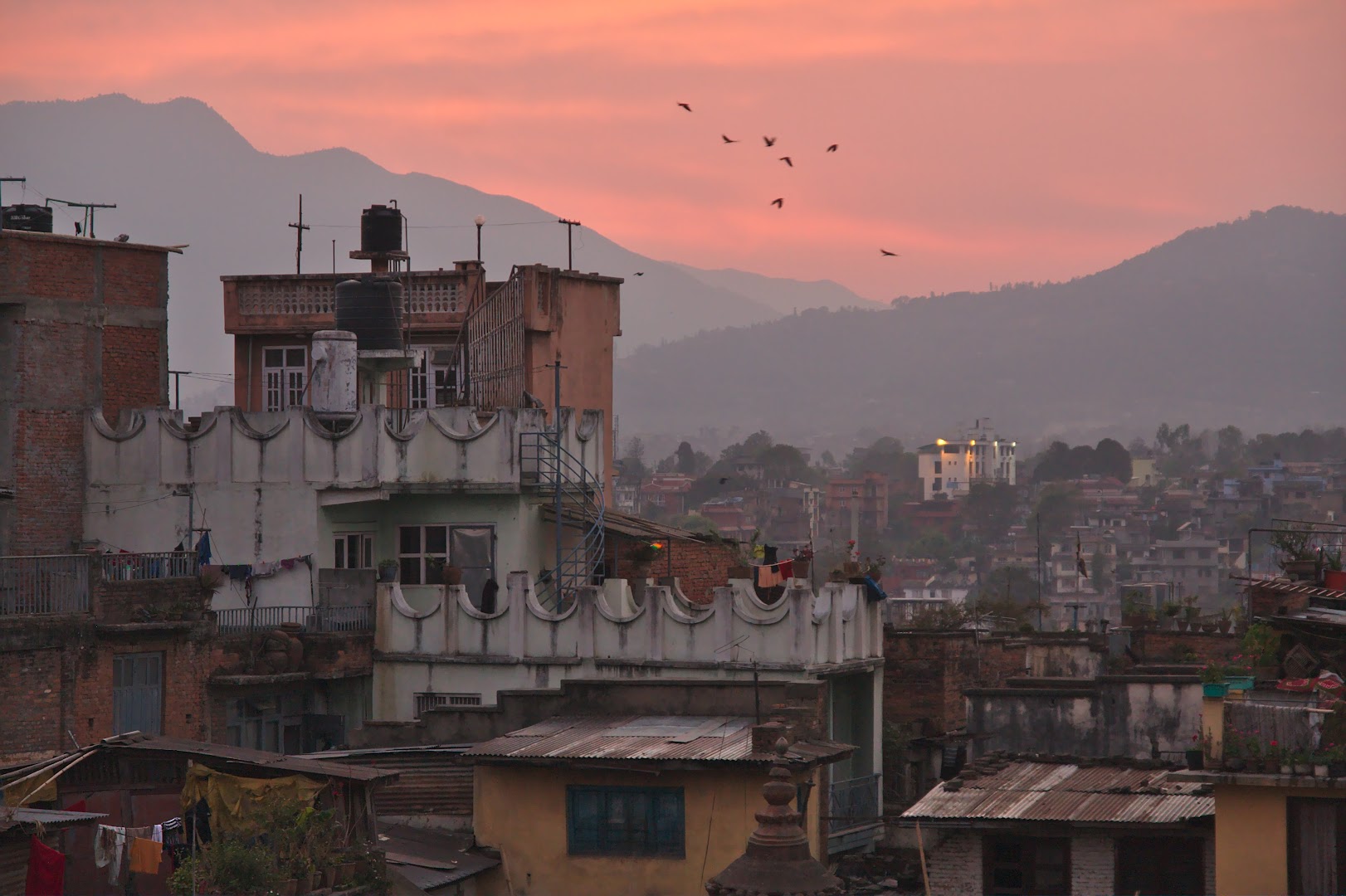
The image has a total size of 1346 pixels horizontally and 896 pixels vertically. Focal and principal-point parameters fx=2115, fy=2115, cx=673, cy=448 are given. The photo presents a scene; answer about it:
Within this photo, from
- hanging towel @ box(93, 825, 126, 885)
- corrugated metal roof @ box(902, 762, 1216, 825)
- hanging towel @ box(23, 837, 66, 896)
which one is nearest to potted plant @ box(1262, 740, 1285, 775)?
corrugated metal roof @ box(902, 762, 1216, 825)

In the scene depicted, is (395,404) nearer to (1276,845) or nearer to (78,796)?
(78,796)

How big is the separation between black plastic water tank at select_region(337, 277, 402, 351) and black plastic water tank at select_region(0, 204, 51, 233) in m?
6.38

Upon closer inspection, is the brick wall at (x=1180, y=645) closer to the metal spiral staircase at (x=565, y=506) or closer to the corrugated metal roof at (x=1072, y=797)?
the metal spiral staircase at (x=565, y=506)

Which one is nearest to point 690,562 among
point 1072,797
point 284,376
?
point 284,376

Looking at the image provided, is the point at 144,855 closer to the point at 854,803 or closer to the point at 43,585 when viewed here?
the point at 43,585

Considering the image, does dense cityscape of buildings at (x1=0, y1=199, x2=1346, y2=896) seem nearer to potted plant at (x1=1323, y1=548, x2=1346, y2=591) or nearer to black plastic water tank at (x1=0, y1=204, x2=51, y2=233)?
potted plant at (x1=1323, y1=548, x2=1346, y2=591)

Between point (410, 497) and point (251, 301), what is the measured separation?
510 inches

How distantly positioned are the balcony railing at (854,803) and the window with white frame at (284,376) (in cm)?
1918

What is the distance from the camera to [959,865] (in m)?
28.5

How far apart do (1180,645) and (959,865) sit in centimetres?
2428

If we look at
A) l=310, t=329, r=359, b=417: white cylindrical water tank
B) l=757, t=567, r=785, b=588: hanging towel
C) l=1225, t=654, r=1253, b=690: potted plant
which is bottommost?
l=1225, t=654, r=1253, b=690: potted plant

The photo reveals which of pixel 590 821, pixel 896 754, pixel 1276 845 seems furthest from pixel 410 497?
pixel 1276 845

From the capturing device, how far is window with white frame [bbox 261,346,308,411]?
51.5 meters

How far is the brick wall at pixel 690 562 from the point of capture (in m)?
43.9
